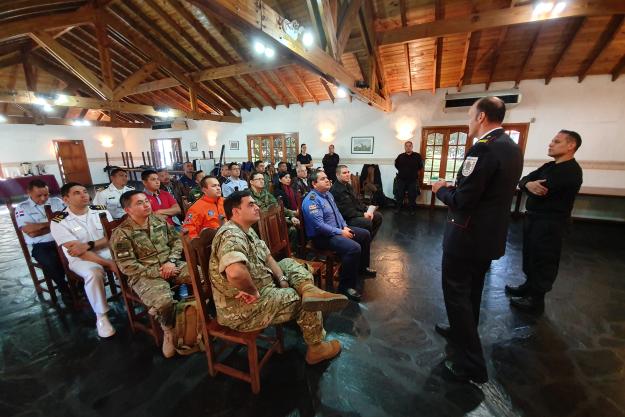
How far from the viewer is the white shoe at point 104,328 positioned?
2.03 metres

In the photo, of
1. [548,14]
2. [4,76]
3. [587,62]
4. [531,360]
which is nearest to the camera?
[531,360]

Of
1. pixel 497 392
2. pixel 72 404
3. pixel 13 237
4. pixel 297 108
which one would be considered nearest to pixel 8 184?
pixel 13 237

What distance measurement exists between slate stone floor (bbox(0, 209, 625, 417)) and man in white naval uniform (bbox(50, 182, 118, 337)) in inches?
10.9

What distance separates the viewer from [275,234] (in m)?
2.20

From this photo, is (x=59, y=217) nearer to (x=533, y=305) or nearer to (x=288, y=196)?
(x=288, y=196)

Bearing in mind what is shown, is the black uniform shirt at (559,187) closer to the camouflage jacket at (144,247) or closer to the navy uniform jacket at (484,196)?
the navy uniform jacket at (484,196)

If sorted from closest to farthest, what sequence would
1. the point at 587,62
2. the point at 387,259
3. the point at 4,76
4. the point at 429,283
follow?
the point at 429,283 < the point at 387,259 < the point at 587,62 < the point at 4,76

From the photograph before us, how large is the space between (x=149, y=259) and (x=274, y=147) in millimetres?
6906

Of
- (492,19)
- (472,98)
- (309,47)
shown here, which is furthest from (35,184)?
(472,98)

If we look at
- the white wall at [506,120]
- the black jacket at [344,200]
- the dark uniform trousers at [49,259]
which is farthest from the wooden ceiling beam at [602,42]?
the dark uniform trousers at [49,259]

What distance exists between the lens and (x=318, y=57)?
2816 millimetres

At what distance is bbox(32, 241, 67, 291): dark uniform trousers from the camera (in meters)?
2.40

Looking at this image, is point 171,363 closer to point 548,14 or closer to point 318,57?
point 318,57

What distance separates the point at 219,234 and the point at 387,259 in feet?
8.30
